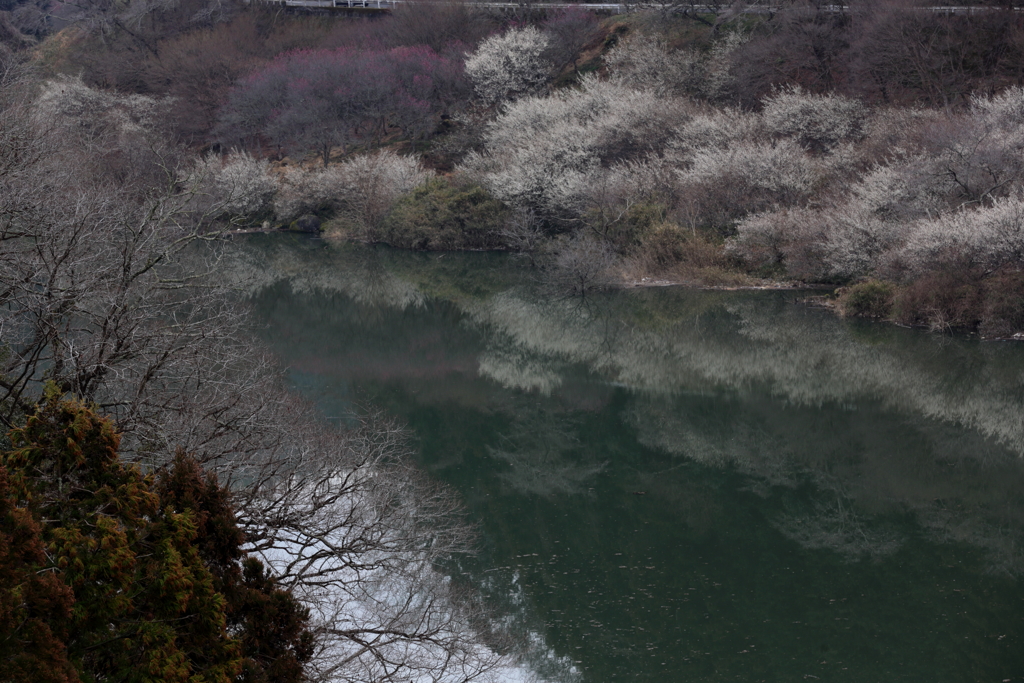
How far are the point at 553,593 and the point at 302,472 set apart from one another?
11.7 ft

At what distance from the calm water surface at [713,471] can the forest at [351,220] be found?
1.28 meters

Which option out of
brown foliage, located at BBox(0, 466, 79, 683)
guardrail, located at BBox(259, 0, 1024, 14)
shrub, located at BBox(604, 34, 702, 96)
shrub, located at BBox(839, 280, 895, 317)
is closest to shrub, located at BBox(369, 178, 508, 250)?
shrub, located at BBox(604, 34, 702, 96)

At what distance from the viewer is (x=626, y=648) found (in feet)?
32.0

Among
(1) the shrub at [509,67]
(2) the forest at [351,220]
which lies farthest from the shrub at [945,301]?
(1) the shrub at [509,67]

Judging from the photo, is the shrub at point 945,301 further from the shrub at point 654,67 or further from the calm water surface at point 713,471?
the shrub at point 654,67

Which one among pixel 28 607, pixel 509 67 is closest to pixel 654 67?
pixel 509 67

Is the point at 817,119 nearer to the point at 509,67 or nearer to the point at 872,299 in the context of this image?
the point at 872,299

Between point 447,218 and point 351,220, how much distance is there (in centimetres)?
686

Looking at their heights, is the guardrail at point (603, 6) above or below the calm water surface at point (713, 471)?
above

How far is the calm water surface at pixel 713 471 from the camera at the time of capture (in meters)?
9.88

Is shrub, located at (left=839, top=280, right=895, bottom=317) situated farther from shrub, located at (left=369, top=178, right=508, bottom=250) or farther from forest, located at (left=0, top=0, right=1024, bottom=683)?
shrub, located at (left=369, top=178, right=508, bottom=250)

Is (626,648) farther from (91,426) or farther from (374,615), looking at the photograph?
(91,426)

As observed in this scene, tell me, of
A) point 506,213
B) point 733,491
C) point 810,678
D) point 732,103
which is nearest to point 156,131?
point 506,213

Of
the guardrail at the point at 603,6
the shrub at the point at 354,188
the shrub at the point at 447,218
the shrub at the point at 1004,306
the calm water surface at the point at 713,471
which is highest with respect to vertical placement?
the guardrail at the point at 603,6
